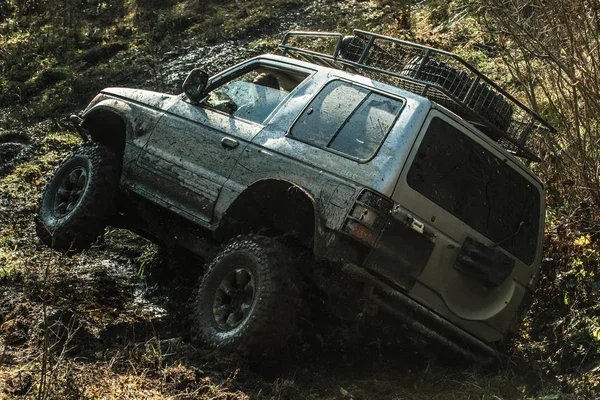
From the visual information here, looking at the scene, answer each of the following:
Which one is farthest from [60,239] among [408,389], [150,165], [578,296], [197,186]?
[578,296]

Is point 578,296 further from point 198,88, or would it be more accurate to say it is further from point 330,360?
point 198,88

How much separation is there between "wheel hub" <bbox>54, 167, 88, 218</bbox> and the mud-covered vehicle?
79 millimetres

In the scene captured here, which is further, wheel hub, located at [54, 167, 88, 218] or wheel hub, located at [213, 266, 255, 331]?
wheel hub, located at [54, 167, 88, 218]

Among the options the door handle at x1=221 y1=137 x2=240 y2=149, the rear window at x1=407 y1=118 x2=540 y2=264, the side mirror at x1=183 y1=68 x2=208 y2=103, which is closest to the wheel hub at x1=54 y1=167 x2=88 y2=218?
the side mirror at x1=183 y1=68 x2=208 y2=103

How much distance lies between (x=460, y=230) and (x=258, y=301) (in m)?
1.31

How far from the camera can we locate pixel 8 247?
23.1 feet

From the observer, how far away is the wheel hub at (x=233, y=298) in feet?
16.3

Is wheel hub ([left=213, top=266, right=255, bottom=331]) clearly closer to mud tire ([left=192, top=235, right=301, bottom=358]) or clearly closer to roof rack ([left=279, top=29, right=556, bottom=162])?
mud tire ([left=192, top=235, right=301, bottom=358])

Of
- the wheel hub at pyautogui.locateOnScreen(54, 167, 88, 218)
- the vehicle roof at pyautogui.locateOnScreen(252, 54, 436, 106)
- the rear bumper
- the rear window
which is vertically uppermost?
the vehicle roof at pyautogui.locateOnScreen(252, 54, 436, 106)

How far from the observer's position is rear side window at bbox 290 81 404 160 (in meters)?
5.07

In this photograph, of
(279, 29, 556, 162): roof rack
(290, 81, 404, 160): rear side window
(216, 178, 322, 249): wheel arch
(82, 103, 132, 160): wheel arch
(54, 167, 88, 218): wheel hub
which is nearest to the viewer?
(290, 81, 404, 160): rear side window

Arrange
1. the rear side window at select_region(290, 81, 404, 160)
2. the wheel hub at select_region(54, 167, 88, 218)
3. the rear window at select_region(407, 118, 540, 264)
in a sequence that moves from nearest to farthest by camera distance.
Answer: the rear window at select_region(407, 118, 540, 264) → the rear side window at select_region(290, 81, 404, 160) → the wheel hub at select_region(54, 167, 88, 218)

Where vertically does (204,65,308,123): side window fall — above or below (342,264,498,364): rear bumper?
above

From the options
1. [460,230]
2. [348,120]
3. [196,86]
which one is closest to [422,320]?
Result: [460,230]
